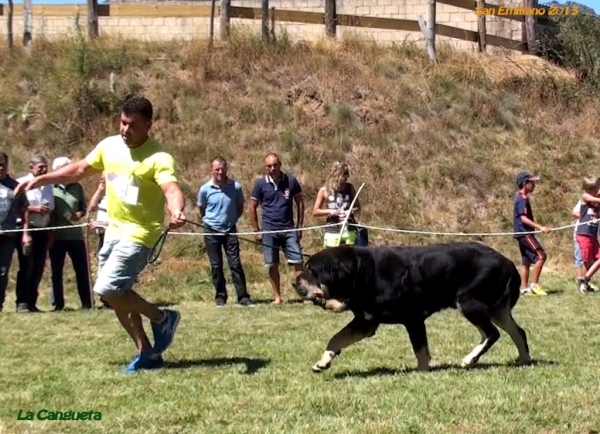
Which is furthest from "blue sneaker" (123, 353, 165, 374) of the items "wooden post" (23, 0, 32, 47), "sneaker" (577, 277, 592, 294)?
"wooden post" (23, 0, 32, 47)

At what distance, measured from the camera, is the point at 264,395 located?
5.69 m

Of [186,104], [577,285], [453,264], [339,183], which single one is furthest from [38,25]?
[453,264]

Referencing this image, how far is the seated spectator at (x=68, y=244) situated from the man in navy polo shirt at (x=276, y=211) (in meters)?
2.24

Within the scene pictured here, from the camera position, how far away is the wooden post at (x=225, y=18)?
1992 centimetres

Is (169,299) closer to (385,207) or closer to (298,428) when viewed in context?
(385,207)

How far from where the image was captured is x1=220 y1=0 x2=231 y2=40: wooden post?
19.9 meters

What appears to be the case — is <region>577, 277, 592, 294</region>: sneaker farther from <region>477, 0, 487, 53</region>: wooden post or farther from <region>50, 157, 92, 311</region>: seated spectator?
<region>477, 0, 487, 53</region>: wooden post

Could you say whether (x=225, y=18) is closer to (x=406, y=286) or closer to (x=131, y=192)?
(x=131, y=192)

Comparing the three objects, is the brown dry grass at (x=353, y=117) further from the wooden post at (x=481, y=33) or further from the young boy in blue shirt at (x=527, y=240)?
the young boy in blue shirt at (x=527, y=240)

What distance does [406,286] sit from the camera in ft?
20.8

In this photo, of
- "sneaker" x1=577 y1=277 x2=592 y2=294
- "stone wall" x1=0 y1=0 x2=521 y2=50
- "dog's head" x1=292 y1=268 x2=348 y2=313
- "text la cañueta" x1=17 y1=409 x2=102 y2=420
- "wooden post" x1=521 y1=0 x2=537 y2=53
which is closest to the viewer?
"text la cañueta" x1=17 y1=409 x2=102 y2=420

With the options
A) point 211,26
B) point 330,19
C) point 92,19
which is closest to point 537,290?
point 330,19

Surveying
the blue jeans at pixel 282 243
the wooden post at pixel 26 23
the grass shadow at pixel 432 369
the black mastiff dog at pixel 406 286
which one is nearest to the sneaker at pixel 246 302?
the blue jeans at pixel 282 243

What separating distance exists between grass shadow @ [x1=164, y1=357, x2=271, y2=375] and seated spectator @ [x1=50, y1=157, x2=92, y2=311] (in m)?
4.60
